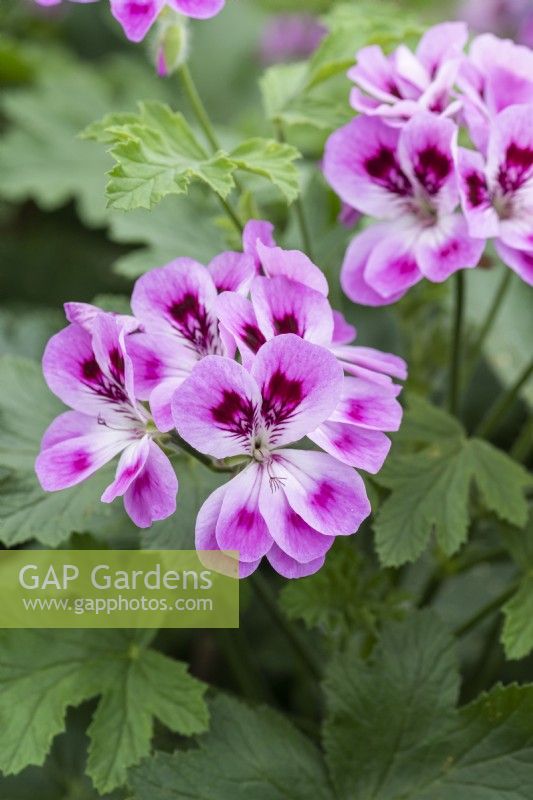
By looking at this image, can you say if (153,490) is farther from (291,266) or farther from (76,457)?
(291,266)

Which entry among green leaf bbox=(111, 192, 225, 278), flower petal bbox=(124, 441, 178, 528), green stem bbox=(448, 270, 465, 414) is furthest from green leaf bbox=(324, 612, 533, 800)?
green leaf bbox=(111, 192, 225, 278)

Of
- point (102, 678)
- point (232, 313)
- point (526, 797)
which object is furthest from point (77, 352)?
point (526, 797)

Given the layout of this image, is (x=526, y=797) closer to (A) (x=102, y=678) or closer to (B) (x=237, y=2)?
(A) (x=102, y=678)

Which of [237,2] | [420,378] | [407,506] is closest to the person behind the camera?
[407,506]

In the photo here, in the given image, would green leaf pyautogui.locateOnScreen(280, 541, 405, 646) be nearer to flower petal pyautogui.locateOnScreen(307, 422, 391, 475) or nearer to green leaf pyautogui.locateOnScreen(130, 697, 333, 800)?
green leaf pyautogui.locateOnScreen(130, 697, 333, 800)

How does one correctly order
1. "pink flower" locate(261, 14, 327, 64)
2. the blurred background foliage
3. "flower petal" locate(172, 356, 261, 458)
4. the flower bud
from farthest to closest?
"pink flower" locate(261, 14, 327, 64) < the blurred background foliage < the flower bud < "flower petal" locate(172, 356, 261, 458)

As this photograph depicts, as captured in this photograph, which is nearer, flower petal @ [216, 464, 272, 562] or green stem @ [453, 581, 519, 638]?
flower petal @ [216, 464, 272, 562]

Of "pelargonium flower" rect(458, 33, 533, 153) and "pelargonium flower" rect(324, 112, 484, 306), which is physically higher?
"pelargonium flower" rect(458, 33, 533, 153)
